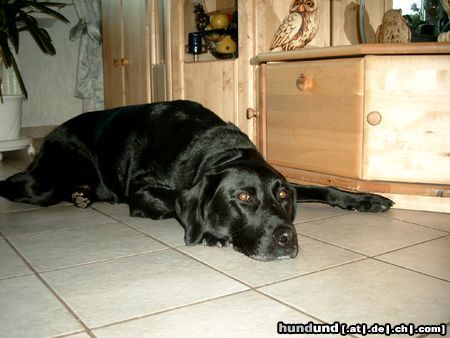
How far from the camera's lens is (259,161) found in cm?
191

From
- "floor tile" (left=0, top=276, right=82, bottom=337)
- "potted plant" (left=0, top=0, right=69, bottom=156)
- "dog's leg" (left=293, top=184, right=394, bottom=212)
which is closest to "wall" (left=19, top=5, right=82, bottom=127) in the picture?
"potted plant" (left=0, top=0, right=69, bottom=156)

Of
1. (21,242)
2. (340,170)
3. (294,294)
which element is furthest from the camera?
(340,170)

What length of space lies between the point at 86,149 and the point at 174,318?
1.66m

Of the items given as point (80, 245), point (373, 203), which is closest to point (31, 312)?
point (80, 245)

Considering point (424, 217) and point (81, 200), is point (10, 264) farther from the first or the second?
point (424, 217)

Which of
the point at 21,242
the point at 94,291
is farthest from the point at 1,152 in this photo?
the point at 94,291

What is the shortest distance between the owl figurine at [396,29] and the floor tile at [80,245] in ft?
5.42

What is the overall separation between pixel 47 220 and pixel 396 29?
1.96 metres

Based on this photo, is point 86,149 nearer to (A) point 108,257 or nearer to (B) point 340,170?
(A) point 108,257

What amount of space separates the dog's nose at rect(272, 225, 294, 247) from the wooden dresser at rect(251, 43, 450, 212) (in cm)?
89

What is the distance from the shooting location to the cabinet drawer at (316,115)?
7.62 feet

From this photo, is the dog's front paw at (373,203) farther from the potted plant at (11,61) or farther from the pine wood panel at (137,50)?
the potted plant at (11,61)

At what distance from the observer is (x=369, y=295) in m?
1.30

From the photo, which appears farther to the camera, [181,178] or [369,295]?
[181,178]
